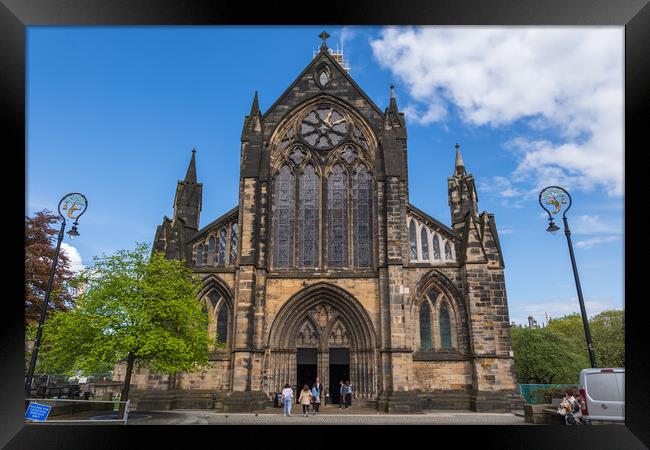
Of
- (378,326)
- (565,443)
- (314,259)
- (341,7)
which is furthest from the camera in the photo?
(314,259)

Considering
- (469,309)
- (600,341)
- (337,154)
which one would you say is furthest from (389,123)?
(600,341)

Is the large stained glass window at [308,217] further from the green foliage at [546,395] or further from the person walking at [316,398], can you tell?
the green foliage at [546,395]

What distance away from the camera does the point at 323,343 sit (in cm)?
2262

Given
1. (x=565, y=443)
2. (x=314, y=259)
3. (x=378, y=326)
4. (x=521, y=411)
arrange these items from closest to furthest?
1. (x=565, y=443)
2. (x=521, y=411)
3. (x=378, y=326)
4. (x=314, y=259)

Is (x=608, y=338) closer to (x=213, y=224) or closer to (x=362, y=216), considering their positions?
(x=362, y=216)

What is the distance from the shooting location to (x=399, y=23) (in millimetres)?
7309

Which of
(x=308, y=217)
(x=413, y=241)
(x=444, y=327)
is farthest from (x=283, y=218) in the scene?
(x=444, y=327)

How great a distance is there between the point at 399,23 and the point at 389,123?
1770cm

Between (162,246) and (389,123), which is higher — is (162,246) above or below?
below

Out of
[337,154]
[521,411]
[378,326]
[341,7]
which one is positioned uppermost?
[337,154]

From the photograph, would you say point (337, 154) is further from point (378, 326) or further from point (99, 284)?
point (99, 284)

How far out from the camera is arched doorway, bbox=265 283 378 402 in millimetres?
21984

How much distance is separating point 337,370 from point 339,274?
4.65m
